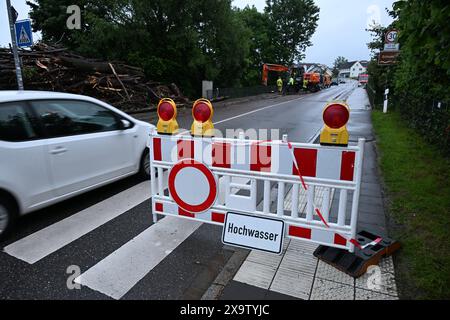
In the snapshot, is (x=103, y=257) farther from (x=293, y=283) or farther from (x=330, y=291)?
(x=330, y=291)

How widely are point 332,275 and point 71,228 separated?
3077mm

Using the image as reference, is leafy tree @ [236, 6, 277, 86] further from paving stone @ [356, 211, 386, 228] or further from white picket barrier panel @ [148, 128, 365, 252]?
white picket barrier panel @ [148, 128, 365, 252]

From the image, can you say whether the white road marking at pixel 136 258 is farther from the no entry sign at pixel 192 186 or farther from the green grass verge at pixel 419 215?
the green grass verge at pixel 419 215

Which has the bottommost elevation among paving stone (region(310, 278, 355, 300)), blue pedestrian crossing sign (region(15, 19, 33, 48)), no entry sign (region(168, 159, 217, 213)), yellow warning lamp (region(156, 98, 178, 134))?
paving stone (region(310, 278, 355, 300))

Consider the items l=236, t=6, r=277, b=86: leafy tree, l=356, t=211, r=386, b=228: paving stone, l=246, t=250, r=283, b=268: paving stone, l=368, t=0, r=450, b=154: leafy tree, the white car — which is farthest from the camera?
l=236, t=6, r=277, b=86: leafy tree

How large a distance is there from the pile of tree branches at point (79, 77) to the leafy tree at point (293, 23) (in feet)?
123

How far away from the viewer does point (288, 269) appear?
326 centimetres

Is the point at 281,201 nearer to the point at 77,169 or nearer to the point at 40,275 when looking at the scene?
the point at 40,275

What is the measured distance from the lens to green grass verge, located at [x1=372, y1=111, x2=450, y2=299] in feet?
9.79

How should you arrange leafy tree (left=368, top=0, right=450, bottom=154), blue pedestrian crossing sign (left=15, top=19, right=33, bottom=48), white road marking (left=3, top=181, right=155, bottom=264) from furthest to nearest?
1. blue pedestrian crossing sign (left=15, top=19, right=33, bottom=48)
2. white road marking (left=3, top=181, right=155, bottom=264)
3. leafy tree (left=368, top=0, right=450, bottom=154)

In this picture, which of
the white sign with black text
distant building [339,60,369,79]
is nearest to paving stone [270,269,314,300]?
the white sign with black text

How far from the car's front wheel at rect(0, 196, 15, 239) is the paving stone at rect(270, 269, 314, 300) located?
9.74 ft

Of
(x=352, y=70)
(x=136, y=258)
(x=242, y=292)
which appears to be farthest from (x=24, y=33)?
(x=352, y=70)

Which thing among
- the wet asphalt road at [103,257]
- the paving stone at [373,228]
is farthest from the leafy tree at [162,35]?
the paving stone at [373,228]
